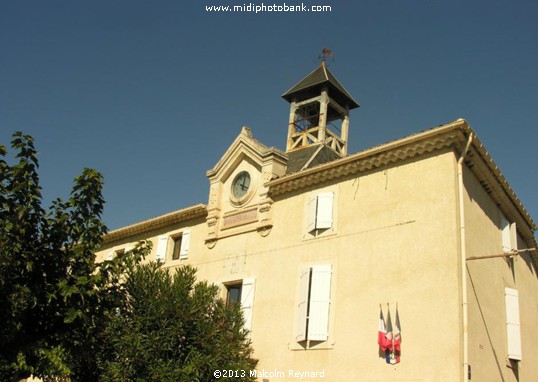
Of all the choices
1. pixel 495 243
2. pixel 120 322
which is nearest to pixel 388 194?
pixel 495 243

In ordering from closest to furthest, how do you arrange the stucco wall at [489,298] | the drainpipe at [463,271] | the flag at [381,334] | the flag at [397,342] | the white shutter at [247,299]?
the drainpipe at [463,271] < the flag at [397,342] < the flag at [381,334] < the stucco wall at [489,298] < the white shutter at [247,299]

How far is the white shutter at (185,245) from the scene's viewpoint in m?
21.1

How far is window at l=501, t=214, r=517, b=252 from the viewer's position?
1779 centimetres

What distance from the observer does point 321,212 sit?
17.1 m

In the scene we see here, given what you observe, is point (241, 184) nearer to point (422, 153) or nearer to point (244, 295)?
A: point (244, 295)

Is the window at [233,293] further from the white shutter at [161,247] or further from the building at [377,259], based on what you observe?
the white shutter at [161,247]

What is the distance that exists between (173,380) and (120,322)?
1985 mm

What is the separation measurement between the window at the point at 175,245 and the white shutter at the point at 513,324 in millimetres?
10626

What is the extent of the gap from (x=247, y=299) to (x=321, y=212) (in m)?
3.55

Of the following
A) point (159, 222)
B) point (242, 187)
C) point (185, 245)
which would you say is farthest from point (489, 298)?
point (159, 222)

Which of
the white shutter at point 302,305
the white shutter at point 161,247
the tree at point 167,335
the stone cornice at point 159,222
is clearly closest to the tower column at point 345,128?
the stone cornice at point 159,222

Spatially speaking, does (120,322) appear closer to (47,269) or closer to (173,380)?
(173,380)

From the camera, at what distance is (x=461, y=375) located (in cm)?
Result: 1288

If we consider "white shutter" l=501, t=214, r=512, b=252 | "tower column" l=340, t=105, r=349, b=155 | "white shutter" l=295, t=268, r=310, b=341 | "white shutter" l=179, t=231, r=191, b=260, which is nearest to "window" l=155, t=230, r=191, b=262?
"white shutter" l=179, t=231, r=191, b=260
